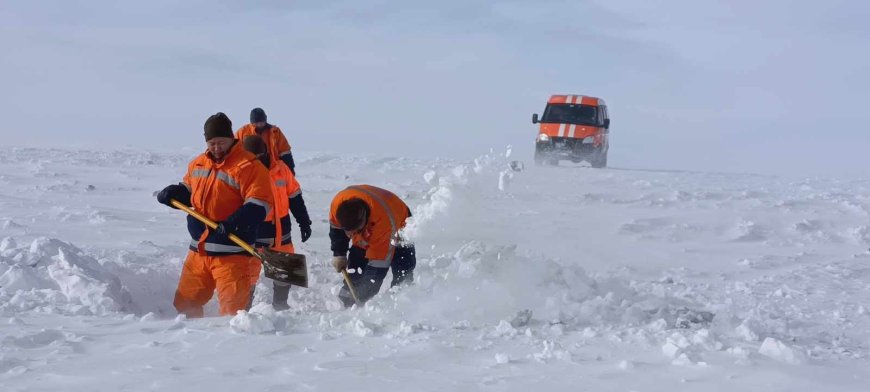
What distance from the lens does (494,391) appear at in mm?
3254

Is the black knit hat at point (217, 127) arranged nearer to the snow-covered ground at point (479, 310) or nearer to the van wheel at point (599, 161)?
the snow-covered ground at point (479, 310)

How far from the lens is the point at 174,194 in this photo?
5.24 meters

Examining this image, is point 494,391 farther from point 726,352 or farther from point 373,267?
point 373,267

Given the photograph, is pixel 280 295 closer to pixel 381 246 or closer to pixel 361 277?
pixel 361 277

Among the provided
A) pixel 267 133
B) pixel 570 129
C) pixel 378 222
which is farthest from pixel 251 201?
pixel 570 129

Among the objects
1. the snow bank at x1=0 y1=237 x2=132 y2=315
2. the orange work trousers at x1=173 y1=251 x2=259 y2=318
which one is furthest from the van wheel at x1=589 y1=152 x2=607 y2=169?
the orange work trousers at x1=173 y1=251 x2=259 y2=318

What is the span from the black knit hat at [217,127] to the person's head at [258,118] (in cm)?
171

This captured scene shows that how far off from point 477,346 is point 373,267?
1775 millimetres

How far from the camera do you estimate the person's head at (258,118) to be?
675cm

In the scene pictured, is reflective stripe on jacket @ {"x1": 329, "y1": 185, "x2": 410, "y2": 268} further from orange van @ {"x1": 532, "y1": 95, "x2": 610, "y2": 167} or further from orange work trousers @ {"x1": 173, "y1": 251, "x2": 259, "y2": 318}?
orange van @ {"x1": 532, "y1": 95, "x2": 610, "y2": 167}

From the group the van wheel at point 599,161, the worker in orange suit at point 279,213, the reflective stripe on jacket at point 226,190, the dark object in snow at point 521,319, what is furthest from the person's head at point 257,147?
the van wheel at point 599,161

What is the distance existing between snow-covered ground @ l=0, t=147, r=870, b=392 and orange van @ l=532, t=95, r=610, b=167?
7.31 meters

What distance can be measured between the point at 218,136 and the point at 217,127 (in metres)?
0.06

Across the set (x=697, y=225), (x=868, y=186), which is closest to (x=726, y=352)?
(x=697, y=225)
